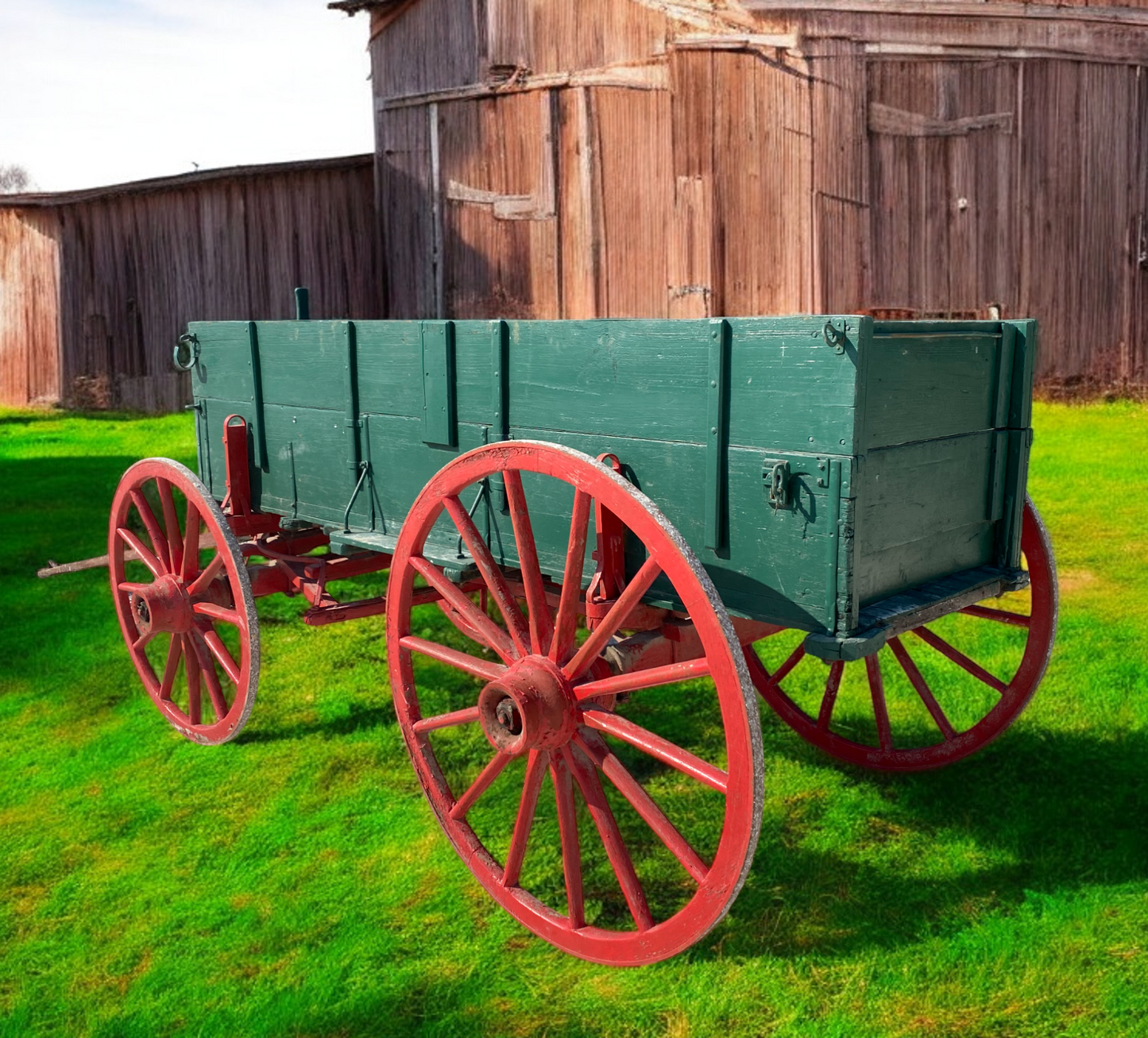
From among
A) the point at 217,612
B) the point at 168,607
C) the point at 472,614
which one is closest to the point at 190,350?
the point at 168,607

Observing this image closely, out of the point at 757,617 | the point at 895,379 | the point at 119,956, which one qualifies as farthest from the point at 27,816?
the point at 895,379

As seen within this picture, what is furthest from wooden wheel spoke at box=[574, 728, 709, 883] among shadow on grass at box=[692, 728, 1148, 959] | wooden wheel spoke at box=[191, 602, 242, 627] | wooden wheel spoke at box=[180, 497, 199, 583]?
wooden wheel spoke at box=[180, 497, 199, 583]

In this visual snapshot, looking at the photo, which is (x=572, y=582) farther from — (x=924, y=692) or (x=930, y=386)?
(x=924, y=692)

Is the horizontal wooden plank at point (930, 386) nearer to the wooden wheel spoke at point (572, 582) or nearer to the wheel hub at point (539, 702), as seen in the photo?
the wooden wheel spoke at point (572, 582)

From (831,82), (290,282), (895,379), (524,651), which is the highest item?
(831,82)

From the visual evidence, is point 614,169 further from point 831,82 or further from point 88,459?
point 88,459

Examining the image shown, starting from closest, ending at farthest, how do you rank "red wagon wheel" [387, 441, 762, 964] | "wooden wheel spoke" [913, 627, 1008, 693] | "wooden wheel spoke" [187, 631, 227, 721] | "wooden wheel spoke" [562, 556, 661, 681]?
"red wagon wheel" [387, 441, 762, 964]
"wooden wheel spoke" [562, 556, 661, 681]
"wooden wheel spoke" [913, 627, 1008, 693]
"wooden wheel spoke" [187, 631, 227, 721]

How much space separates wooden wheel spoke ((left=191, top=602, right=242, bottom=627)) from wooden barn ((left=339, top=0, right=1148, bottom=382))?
29.9 ft

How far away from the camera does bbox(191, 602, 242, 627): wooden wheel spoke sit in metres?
4.70

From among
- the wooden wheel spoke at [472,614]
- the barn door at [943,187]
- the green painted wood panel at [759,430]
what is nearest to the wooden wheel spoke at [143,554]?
the green painted wood panel at [759,430]

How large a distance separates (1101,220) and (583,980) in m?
12.5

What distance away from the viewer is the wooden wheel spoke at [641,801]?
10.2 ft

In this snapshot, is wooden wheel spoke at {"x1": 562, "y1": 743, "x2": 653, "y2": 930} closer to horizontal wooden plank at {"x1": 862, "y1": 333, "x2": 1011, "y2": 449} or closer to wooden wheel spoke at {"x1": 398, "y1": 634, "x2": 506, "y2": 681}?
wooden wheel spoke at {"x1": 398, "y1": 634, "x2": 506, "y2": 681}

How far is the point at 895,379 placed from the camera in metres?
3.23
